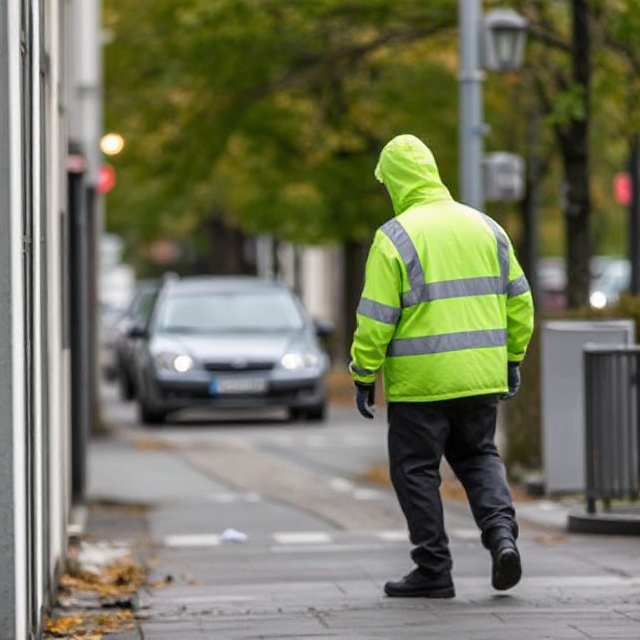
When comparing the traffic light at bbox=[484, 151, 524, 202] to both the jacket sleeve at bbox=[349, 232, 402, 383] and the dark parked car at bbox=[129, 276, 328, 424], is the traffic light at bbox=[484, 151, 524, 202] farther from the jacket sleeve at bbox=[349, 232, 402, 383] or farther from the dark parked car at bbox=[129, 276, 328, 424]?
the jacket sleeve at bbox=[349, 232, 402, 383]

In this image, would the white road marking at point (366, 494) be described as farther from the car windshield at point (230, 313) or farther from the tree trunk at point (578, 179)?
the car windshield at point (230, 313)

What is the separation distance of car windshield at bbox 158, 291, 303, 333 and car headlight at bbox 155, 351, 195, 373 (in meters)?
0.75

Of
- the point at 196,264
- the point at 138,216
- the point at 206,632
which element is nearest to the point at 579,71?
the point at 206,632

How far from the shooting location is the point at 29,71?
728 centimetres

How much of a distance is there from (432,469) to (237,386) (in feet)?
51.1

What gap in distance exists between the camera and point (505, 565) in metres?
8.84

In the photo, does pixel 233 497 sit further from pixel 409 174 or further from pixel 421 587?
pixel 409 174

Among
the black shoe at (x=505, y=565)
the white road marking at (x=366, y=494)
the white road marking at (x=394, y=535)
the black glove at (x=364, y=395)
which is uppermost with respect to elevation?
the black glove at (x=364, y=395)

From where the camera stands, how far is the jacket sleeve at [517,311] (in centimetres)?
918

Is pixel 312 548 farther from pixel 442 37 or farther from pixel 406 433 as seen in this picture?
→ pixel 442 37

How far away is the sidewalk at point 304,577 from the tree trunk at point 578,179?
169 inches

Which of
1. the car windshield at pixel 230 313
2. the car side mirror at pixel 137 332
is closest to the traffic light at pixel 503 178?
the car windshield at pixel 230 313

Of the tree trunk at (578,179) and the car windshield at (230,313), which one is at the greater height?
the tree trunk at (578,179)

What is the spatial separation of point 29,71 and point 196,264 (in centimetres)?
6754
